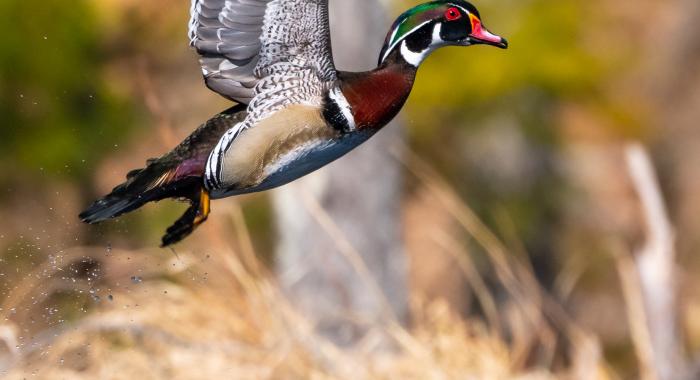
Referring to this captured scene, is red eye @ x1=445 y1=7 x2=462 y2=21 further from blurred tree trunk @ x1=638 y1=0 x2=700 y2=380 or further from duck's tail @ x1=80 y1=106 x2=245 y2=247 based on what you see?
blurred tree trunk @ x1=638 y1=0 x2=700 y2=380

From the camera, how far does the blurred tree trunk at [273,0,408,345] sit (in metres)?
6.28

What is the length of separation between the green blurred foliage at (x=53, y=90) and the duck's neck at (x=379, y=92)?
4.35 meters

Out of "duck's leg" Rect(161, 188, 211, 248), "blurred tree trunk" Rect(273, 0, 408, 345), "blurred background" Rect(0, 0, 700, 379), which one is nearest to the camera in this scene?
"duck's leg" Rect(161, 188, 211, 248)

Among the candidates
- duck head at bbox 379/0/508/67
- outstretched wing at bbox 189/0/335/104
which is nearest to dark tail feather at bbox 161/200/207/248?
outstretched wing at bbox 189/0/335/104

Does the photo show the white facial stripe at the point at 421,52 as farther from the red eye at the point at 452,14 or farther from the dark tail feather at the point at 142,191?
the dark tail feather at the point at 142,191

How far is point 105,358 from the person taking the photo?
3621mm

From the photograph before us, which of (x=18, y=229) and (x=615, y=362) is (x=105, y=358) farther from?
(x=615, y=362)

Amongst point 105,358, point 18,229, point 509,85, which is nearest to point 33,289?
point 105,358

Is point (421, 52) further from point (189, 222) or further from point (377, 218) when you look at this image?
point (377, 218)

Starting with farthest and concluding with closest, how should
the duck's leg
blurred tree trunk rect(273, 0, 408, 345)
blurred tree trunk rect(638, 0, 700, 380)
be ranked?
blurred tree trunk rect(638, 0, 700, 380) < blurred tree trunk rect(273, 0, 408, 345) < the duck's leg

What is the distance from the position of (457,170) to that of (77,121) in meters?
5.94

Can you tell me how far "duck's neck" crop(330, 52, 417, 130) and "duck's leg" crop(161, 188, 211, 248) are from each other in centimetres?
21

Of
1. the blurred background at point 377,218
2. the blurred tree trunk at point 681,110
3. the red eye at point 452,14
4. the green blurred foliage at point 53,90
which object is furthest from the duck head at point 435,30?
the blurred tree trunk at point 681,110

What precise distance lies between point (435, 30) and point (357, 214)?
502cm
